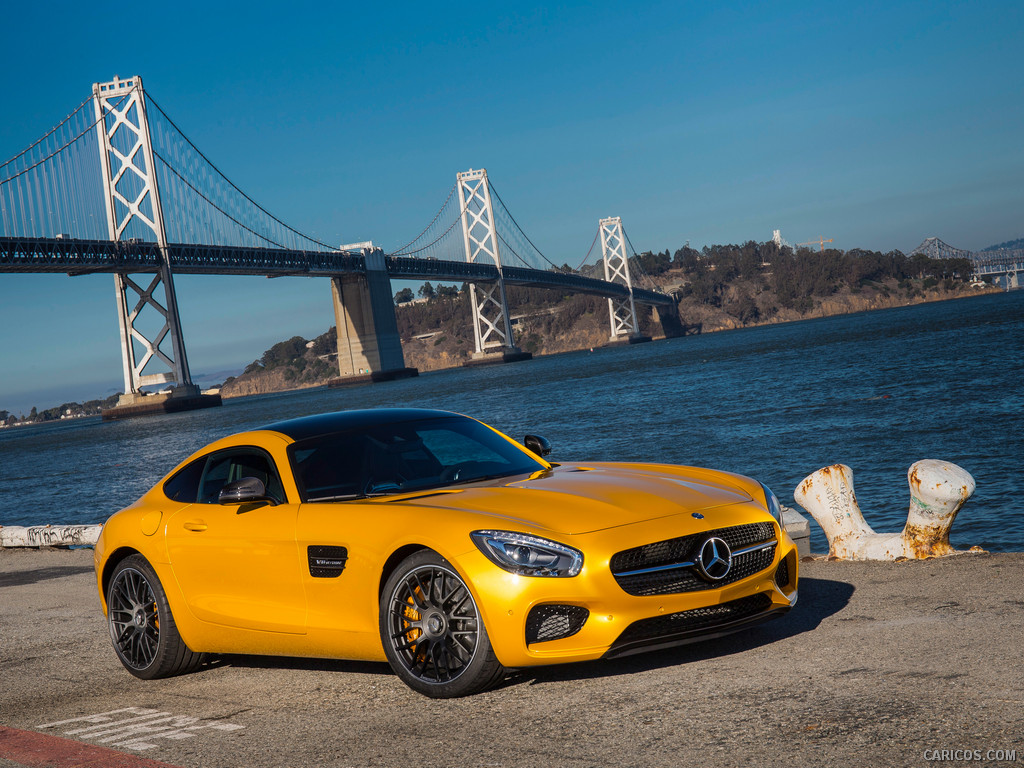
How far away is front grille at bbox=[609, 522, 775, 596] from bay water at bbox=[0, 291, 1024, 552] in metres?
5.95

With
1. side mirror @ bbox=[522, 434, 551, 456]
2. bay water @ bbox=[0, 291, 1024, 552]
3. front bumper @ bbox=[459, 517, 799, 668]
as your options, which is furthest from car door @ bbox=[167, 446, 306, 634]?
bay water @ bbox=[0, 291, 1024, 552]

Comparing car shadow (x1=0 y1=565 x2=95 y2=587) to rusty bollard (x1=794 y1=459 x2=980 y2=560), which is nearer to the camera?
rusty bollard (x1=794 y1=459 x2=980 y2=560)

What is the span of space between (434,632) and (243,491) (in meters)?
1.11

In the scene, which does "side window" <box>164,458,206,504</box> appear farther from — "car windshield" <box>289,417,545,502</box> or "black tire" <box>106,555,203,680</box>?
"car windshield" <box>289,417,545,502</box>

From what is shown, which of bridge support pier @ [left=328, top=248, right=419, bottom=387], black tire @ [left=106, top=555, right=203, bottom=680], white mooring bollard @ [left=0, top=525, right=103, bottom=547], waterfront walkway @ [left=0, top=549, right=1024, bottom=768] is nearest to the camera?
waterfront walkway @ [left=0, top=549, right=1024, bottom=768]

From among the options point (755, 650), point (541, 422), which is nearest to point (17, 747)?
point (755, 650)

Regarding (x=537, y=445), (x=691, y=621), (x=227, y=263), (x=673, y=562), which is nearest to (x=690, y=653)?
(x=691, y=621)

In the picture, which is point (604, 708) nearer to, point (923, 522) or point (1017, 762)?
point (1017, 762)

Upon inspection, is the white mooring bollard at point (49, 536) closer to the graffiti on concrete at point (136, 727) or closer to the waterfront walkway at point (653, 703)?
the waterfront walkway at point (653, 703)

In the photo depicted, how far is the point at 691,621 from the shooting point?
404 cm

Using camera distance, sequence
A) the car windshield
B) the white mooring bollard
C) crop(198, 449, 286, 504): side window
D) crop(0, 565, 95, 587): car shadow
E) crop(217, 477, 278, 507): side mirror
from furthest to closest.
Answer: the white mooring bollard < crop(0, 565, 95, 587): car shadow < crop(198, 449, 286, 504): side window < the car windshield < crop(217, 477, 278, 507): side mirror

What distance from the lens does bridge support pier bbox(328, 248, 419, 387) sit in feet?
288

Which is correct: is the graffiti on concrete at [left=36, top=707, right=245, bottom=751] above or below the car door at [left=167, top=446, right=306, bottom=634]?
below

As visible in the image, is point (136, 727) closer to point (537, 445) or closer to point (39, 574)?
point (537, 445)
